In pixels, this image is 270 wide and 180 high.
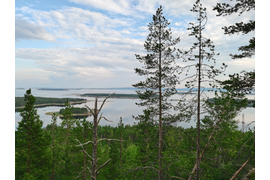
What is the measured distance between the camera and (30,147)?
43.9 feet

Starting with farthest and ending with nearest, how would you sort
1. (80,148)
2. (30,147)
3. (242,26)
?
(80,148)
(30,147)
(242,26)

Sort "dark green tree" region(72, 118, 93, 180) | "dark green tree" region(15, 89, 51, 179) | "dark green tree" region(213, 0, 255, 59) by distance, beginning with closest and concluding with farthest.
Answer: "dark green tree" region(213, 0, 255, 59), "dark green tree" region(15, 89, 51, 179), "dark green tree" region(72, 118, 93, 180)

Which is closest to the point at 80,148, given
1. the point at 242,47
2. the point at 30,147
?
the point at 30,147

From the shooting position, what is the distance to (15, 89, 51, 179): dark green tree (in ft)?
42.3

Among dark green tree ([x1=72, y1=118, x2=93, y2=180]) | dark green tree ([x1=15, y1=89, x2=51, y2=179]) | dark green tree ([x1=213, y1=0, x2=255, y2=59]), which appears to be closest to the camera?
dark green tree ([x1=213, y1=0, x2=255, y2=59])

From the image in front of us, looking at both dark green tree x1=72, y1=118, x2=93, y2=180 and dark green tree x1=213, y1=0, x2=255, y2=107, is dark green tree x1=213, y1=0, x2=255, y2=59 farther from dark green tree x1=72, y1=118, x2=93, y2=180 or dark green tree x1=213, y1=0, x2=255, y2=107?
dark green tree x1=72, y1=118, x2=93, y2=180

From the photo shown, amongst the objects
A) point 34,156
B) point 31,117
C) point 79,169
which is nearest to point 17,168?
point 34,156

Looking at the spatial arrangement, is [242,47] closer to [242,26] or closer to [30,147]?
[242,26]

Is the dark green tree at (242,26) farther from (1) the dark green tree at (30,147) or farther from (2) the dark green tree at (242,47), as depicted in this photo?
(1) the dark green tree at (30,147)

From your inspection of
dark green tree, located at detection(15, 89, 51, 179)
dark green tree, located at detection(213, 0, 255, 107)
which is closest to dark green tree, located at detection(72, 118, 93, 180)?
dark green tree, located at detection(15, 89, 51, 179)
